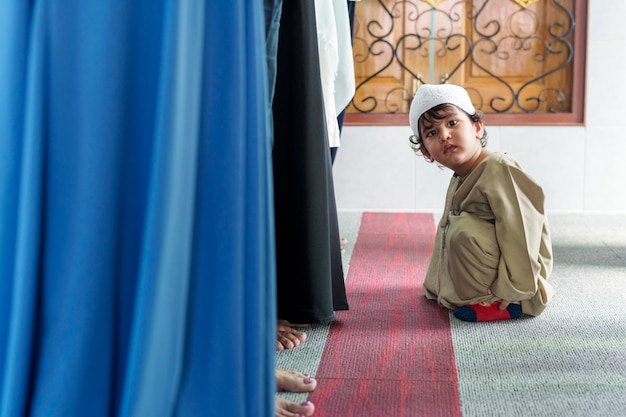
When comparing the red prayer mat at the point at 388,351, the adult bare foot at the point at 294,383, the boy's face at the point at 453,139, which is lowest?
the red prayer mat at the point at 388,351

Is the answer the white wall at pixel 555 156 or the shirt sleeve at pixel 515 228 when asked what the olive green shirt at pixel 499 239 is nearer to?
the shirt sleeve at pixel 515 228

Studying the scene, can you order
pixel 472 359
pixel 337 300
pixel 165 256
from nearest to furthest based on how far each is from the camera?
pixel 165 256, pixel 472 359, pixel 337 300

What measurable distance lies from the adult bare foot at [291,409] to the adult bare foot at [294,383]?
0.12 metres

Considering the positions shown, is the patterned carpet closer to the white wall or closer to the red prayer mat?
the red prayer mat

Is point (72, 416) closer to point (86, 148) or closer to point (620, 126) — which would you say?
point (86, 148)

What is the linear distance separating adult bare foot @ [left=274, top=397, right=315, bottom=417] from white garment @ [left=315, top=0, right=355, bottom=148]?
997mm

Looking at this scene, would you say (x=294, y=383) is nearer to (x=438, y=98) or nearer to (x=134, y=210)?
(x=134, y=210)

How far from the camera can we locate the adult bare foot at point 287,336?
1.85 metres

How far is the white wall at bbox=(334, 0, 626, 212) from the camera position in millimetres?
3965

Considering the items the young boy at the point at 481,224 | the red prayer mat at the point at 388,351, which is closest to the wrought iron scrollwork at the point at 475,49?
the red prayer mat at the point at 388,351

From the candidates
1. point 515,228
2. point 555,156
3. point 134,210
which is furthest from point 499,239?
point 555,156

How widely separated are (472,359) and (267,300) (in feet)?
2.54

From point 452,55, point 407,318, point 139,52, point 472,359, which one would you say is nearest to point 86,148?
point 139,52

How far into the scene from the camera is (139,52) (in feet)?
3.66
